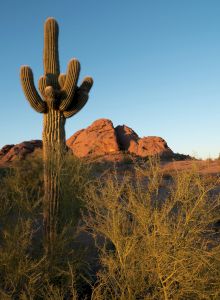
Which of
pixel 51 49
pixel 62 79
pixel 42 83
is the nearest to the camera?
pixel 42 83

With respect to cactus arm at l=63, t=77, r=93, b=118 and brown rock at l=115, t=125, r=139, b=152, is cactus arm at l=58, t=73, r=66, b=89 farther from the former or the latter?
brown rock at l=115, t=125, r=139, b=152

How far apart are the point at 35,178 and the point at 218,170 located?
9535 mm

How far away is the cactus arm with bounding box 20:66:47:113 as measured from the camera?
9570mm

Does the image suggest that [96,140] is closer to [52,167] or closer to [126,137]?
→ [126,137]

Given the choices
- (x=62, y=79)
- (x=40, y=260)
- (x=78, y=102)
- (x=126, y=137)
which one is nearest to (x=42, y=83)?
(x=62, y=79)

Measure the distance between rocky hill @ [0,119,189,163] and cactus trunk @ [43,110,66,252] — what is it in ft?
59.4

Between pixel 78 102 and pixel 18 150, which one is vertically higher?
pixel 18 150

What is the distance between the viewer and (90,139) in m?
31.4

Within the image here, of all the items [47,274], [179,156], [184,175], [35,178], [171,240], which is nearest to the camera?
[171,240]

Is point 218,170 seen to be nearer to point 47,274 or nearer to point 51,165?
point 51,165

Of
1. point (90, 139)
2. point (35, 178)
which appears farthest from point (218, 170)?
point (90, 139)

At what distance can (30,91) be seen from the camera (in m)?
9.62

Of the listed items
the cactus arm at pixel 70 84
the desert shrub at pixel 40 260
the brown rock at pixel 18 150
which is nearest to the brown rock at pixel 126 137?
the brown rock at pixel 18 150

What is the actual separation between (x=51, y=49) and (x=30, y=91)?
1.49 m
